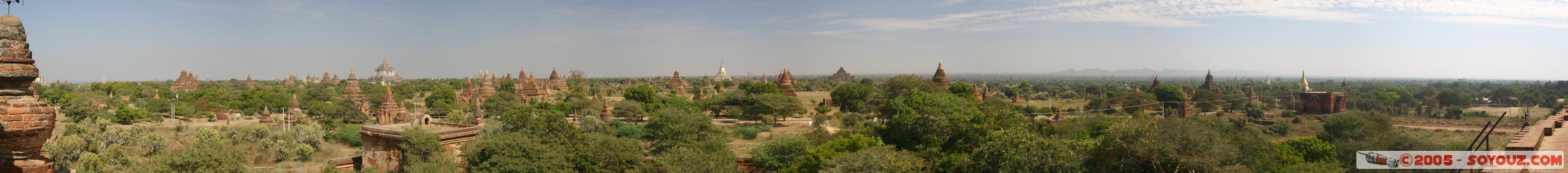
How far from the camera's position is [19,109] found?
6242 mm

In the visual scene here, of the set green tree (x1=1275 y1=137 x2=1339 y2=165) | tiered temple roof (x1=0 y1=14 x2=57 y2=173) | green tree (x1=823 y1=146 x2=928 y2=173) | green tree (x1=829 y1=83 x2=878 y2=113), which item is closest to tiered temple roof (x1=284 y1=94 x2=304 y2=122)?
green tree (x1=829 y1=83 x2=878 y2=113)

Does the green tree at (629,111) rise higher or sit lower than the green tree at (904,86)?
lower

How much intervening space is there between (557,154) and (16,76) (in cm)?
1037

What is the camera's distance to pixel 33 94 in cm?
668

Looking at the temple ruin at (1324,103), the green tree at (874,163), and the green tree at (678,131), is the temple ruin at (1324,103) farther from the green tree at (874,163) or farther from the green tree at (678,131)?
the green tree at (874,163)

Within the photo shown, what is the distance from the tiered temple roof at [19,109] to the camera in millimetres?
6230

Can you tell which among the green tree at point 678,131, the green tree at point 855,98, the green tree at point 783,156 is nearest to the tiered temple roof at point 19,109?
the green tree at point 783,156

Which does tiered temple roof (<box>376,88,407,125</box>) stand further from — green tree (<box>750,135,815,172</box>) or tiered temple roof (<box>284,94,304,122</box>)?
green tree (<box>750,135,815,172</box>)

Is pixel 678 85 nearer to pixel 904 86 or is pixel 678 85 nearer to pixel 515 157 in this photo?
pixel 904 86

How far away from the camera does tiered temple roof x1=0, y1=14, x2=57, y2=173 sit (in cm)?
623

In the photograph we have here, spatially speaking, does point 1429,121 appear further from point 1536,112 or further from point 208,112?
point 208,112

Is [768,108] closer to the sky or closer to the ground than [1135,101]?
closer to the sky

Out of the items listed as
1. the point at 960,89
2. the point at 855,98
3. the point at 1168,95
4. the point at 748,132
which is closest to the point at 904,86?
the point at 855,98

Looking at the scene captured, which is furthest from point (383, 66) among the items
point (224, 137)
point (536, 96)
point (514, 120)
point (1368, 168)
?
point (1368, 168)
